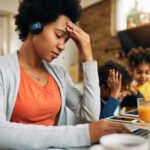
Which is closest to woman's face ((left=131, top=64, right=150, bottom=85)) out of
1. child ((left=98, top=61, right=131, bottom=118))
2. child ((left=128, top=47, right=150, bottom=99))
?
child ((left=128, top=47, right=150, bottom=99))

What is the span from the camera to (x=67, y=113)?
1.21 m

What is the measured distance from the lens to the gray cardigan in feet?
2.27

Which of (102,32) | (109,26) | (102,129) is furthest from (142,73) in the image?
(102,32)

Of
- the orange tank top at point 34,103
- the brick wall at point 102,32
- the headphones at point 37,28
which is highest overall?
the brick wall at point 102,32

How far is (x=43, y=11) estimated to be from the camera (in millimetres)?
1036

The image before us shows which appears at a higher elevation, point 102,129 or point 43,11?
point 43,11

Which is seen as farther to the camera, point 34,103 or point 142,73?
point 142,73

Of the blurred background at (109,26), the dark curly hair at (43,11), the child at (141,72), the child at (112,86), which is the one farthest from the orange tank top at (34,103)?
the blurred background at (109,26)

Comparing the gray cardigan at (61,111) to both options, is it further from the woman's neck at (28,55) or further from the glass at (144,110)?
the glass at (144,110)

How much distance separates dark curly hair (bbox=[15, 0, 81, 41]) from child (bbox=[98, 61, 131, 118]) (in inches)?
17.8

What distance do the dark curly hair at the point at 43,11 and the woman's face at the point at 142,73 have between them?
1.04 metres

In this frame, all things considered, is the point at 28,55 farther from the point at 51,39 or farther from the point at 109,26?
the point at 109,26

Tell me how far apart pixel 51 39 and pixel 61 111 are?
12.9 inches

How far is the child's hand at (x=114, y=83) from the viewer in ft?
4.53
